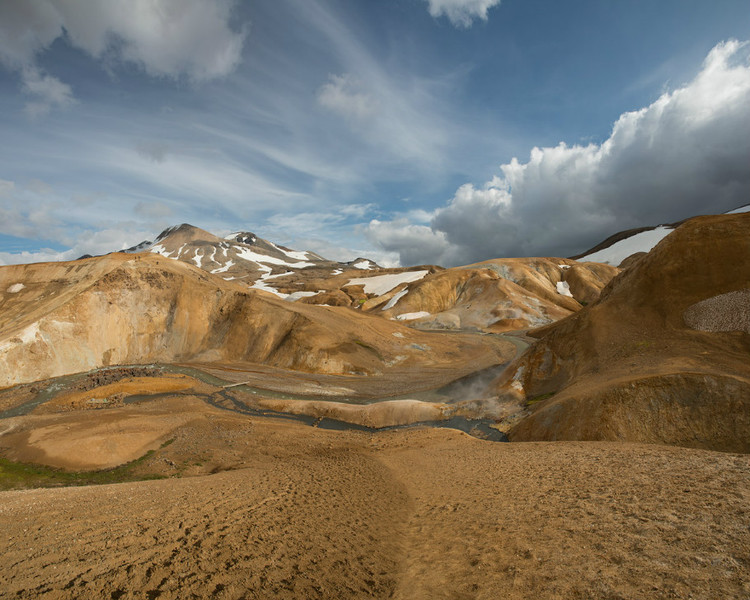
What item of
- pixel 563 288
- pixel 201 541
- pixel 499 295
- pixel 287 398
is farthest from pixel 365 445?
pixel 563 288

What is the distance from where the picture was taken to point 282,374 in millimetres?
36219

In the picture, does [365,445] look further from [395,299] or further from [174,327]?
[395,299]

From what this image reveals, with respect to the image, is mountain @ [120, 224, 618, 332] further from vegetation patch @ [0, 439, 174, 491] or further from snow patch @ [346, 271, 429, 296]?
vegetation patch @ [0, 439, 174, 491]

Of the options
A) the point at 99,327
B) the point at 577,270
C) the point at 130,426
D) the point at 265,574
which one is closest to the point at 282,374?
the point at 130,426

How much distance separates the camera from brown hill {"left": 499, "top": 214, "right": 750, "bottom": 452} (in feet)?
46.7

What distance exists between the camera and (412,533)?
856 cm

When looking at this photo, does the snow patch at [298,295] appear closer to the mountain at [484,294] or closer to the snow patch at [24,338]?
the mountain at [484,294]

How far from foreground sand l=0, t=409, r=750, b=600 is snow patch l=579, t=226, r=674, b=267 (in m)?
151

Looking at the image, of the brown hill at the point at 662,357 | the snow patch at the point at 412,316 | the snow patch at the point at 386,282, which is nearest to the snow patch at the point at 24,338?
the brown hill at the point at 662,357

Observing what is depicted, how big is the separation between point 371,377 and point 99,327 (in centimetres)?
3055

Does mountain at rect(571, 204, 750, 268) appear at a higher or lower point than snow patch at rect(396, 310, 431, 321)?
higher

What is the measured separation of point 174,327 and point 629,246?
15922cm

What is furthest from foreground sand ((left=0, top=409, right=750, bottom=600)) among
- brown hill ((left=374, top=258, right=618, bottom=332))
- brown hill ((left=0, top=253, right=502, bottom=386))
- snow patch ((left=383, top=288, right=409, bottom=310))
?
snow patch ((left=383, top=288, right=409, bottom=310))

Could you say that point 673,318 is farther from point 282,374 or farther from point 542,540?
point 282,374
